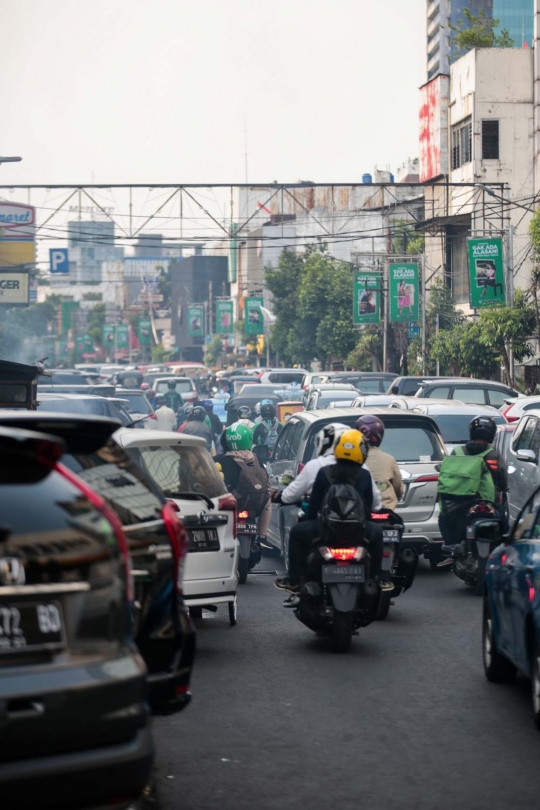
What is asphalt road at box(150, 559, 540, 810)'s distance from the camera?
575cm

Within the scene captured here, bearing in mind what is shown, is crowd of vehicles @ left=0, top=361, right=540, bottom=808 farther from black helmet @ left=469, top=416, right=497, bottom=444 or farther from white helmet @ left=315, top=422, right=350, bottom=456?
black helmet @ left=469, top=416, right=497, bottom=444

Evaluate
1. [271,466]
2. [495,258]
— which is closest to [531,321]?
[495,258]

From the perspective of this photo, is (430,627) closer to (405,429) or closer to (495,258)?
(405,429)

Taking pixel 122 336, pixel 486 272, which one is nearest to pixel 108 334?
pixel 122 336

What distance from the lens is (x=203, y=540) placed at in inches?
377

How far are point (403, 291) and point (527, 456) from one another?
34.1 m

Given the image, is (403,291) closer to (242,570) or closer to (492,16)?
(242,570)

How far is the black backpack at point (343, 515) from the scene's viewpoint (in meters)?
9.20

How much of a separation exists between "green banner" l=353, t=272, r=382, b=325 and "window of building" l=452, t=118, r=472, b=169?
277 inches

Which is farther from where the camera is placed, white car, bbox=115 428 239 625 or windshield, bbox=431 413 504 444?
windshield, bbox=431 413 504 444

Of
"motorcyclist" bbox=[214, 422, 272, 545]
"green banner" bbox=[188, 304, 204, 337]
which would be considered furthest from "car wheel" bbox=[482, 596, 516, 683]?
"green banner" bbox=[188, 304, 204, 337]

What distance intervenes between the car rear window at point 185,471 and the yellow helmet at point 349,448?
3.83 feet

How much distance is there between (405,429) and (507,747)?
7532 millimetres

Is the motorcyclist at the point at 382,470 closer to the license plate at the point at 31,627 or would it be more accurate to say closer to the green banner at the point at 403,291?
the license plate at the point at 31,627
